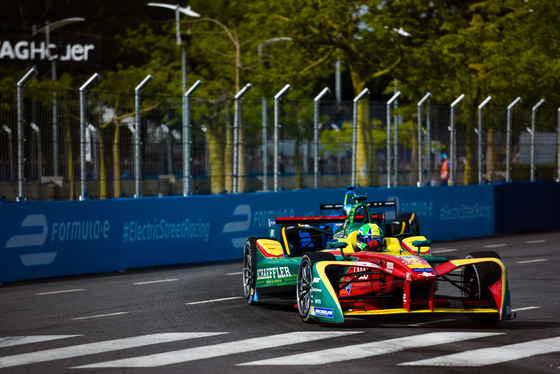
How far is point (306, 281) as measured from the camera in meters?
11.0

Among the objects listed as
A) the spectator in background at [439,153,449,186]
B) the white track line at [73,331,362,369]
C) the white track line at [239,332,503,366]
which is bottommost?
the white track line at [73,331,362,369]

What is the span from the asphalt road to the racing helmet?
1.05 metres

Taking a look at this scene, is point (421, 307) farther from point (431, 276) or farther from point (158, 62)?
point (158, 62)

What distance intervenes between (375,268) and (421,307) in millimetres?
663

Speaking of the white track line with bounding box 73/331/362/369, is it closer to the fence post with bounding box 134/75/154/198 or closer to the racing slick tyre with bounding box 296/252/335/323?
the racing slick tyre with bounding box 296/252/335/323

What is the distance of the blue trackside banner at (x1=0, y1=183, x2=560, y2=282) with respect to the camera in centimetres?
1689

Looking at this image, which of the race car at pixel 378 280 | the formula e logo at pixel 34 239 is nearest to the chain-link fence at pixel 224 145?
the formula e logo at pixel 34 239

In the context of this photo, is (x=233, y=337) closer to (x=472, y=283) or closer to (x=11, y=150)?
(x=472, y=283)

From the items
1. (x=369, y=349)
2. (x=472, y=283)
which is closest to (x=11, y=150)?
(x=472, y=283)

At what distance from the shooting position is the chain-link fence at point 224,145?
A: 57.5 ft

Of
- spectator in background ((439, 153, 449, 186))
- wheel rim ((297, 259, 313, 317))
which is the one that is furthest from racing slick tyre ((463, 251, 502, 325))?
spectator in background ((439, 153, 449, 186))

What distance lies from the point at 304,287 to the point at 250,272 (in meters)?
2.12

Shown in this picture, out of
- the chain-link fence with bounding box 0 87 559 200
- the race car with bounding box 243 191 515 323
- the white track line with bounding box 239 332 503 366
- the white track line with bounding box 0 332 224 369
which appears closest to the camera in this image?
the white track line with bounding box 239 332 503 366

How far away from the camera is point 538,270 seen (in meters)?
16.8
